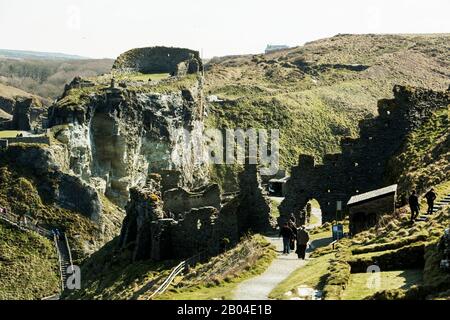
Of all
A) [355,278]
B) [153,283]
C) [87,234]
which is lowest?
[87,234]

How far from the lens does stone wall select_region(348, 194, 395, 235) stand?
123 ft

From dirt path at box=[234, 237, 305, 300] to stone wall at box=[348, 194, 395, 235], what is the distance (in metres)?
3.24

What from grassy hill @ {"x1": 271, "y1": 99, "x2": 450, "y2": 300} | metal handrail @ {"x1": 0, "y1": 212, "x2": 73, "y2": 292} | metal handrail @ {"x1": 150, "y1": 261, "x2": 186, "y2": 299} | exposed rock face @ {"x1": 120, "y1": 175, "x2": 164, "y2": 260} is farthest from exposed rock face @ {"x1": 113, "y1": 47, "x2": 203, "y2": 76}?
metal handrail @ {"x1": 150, "y1": 261, "x2": 186, "y2": 299}

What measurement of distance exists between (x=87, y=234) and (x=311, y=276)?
5162cm

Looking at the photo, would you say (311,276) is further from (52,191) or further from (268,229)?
(52,191)

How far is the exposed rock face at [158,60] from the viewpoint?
384 ft

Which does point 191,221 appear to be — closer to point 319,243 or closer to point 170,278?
point 319,243

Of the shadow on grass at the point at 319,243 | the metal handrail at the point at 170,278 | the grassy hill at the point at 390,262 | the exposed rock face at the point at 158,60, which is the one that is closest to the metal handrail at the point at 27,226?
the shadow on grass at the point at 319,243

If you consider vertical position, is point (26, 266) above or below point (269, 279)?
below

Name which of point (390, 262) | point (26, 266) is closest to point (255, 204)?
point (390, 262)

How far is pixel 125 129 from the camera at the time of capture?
316ft

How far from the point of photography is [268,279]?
31.8m

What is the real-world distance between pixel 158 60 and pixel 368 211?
85.5 m
